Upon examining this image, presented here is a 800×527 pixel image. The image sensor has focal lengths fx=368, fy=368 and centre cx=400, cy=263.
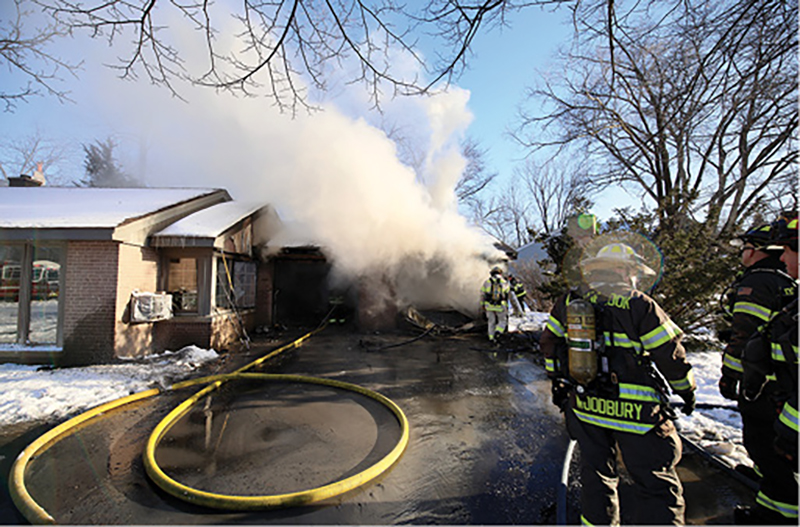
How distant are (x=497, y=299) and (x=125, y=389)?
7.17 meters

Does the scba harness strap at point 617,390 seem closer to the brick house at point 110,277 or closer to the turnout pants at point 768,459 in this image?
the turnout pants at point 768,459

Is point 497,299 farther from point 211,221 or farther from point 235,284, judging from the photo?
point 211,221

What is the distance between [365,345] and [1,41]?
24.8 feet

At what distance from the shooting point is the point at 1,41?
4238 millimetres

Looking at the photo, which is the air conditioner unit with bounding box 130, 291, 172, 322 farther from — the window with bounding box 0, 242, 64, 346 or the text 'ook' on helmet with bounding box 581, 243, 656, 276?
the text 'ook' on helmet with bounding box 581, 243, 656, 276

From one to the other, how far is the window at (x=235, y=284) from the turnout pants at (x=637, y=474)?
8.59 m

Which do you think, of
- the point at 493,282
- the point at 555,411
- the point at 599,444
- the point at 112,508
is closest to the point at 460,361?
the point at 493,282

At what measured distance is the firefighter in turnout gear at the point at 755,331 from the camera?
2.57m

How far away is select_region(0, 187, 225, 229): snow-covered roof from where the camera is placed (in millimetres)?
6984

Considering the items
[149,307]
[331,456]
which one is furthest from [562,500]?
[149,307]

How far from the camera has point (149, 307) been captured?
743 cm

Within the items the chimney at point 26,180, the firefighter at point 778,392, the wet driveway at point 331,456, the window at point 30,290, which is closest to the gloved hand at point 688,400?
the firefighter at point 778,392

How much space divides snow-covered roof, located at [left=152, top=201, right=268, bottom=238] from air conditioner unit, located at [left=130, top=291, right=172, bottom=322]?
4.25 feet

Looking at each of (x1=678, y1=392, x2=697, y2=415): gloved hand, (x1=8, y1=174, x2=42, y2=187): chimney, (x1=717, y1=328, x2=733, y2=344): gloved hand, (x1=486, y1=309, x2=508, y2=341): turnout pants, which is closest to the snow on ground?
(x1=717, y1=328, x2=733, y2=344): gloved hand
